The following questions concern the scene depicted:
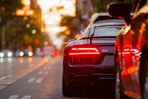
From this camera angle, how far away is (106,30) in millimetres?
10875

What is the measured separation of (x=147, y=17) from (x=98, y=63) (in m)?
4.42

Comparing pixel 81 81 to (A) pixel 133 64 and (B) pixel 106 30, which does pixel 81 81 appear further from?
(A) pixel 133 64

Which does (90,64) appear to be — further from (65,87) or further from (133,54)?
(133,54)

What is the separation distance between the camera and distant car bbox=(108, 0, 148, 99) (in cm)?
550

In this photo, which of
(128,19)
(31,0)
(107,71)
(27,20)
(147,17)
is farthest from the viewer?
(31,0)

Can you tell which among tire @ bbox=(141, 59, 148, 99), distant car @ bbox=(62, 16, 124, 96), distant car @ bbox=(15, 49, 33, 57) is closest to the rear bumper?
distant car @ bbox=(62, 16, 124, 96)

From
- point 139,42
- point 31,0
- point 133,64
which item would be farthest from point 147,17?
point 31,0

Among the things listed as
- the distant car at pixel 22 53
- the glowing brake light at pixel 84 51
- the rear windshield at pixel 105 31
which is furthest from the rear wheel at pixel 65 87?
the distant car at pixel 22 53

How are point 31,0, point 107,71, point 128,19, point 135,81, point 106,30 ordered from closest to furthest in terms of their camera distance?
point 135,81
point 128,19
point 107,71
point 106,30
point 31,0

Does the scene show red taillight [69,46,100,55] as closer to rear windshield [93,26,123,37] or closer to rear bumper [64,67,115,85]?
rear bumper [64,67,115,85]

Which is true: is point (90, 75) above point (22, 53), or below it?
above

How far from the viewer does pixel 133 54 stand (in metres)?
6.12

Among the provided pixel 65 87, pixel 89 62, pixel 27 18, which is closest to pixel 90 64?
pixel 89 62

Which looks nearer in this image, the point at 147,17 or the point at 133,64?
the point at 147,17
